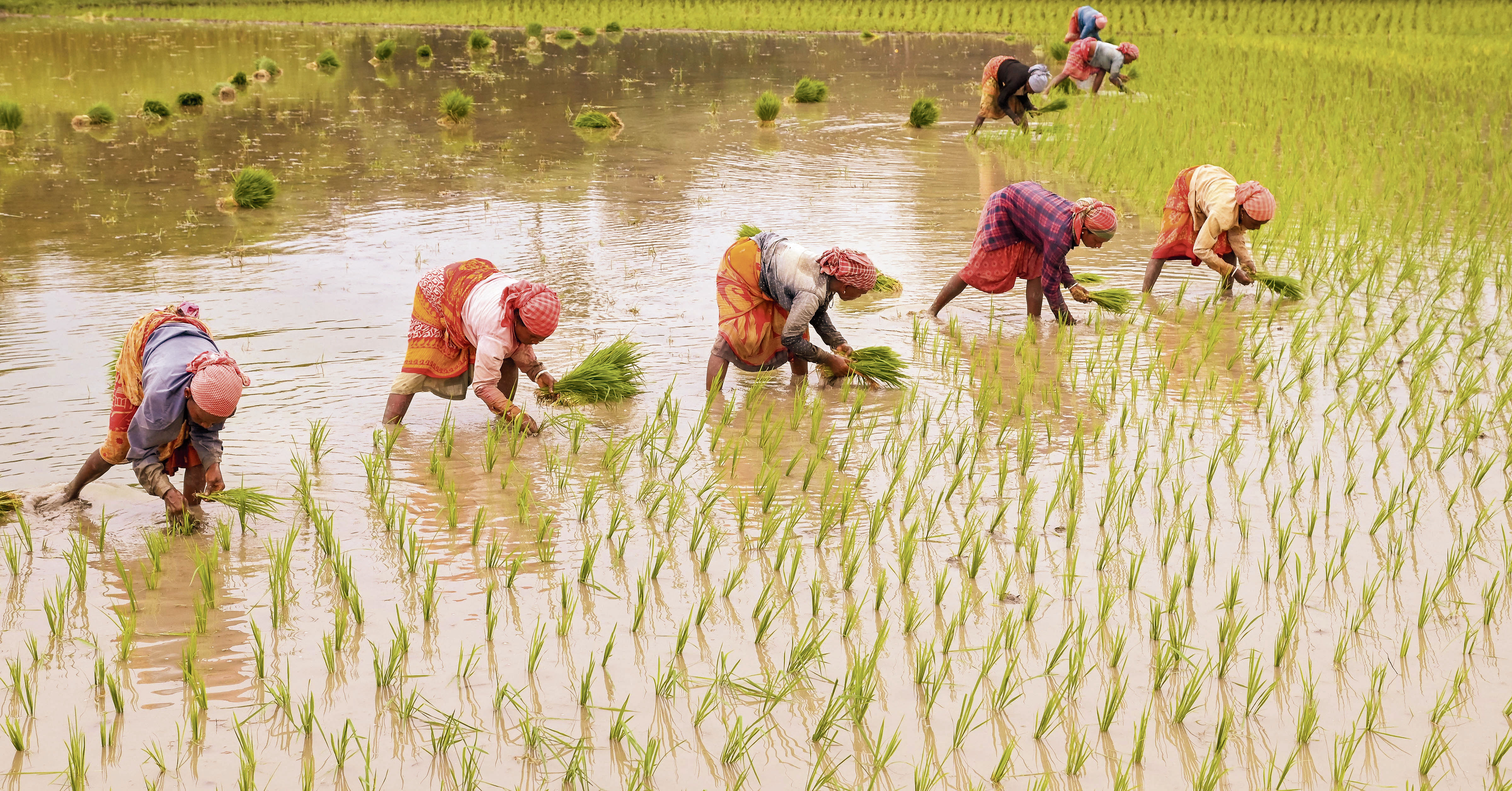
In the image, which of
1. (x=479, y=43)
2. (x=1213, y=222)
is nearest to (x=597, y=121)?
(x=1213, y=222)

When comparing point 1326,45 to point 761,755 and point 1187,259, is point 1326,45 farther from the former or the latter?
point 761,755

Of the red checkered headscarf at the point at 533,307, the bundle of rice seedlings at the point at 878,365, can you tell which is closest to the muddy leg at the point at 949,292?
the bundle of rice seedlings at the point at 878,365

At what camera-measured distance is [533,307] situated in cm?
397

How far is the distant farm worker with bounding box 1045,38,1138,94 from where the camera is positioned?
1204 centimetres

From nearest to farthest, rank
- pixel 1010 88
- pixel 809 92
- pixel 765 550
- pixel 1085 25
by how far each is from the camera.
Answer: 1. pixel 765 550
2. pixel 1010 88
3. pixel 1085 25
4. pixel 809 92

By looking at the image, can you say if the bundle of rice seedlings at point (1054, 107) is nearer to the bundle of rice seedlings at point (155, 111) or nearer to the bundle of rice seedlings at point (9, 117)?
the bundle of rice seedlings at point (155, 111)

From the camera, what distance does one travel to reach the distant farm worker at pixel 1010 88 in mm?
10258

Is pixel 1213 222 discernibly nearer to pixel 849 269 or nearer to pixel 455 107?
pixel 849 269

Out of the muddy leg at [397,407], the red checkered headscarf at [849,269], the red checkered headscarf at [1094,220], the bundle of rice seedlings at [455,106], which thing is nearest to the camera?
the muddy leg at [397,407]

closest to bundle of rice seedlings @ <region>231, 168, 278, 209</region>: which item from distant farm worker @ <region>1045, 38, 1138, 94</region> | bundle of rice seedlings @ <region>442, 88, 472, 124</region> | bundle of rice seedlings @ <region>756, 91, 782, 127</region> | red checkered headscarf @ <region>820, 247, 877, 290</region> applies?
bundle of rice seedlings @ <region>442, 88, 472, 124</region>

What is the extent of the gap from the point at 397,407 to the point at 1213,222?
373cm

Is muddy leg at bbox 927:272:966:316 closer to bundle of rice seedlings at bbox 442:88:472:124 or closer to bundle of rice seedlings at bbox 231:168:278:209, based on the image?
bundle of rice seedlings at bbox 231:168:278:209

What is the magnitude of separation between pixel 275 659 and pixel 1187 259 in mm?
5274

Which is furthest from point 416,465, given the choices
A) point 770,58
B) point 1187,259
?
point 770,58
